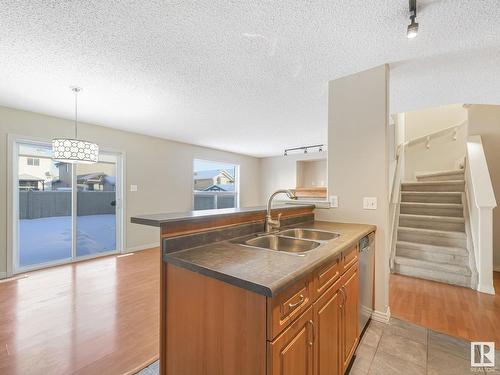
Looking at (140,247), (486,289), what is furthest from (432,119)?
(140,247)

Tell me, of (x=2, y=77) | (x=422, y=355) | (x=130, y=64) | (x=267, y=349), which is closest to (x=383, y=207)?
(x=422, y=355)

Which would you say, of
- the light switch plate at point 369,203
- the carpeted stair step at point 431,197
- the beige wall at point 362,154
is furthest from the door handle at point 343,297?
the carpeted stair step at point 431,197

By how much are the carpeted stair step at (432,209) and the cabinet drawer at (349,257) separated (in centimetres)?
305

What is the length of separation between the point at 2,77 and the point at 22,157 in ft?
5.47

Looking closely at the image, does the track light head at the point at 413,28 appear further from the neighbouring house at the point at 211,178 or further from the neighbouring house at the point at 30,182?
the neighbouring house at the point at 211,178

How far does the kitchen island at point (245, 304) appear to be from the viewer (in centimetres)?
90

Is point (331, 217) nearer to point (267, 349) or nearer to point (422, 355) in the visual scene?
point (422, 355)

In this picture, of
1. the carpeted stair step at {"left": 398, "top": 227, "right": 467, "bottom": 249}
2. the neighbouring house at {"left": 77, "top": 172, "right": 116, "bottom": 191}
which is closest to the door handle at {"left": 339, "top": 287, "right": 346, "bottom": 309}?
the carpeted stair step at {"left": 398, "top": 227, "right": 467, "bottom": 249}

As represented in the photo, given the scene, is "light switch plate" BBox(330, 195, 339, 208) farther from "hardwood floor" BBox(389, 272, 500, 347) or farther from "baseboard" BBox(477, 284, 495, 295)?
"baseboard" BBox(477, 284, 495, 295)

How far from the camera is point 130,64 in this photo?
7.41 feet

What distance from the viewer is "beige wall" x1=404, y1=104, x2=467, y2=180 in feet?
16.4

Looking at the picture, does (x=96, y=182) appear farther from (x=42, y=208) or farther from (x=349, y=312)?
(x=349, y=312)

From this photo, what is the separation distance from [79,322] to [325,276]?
2421 mm

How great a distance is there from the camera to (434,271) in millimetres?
3176
